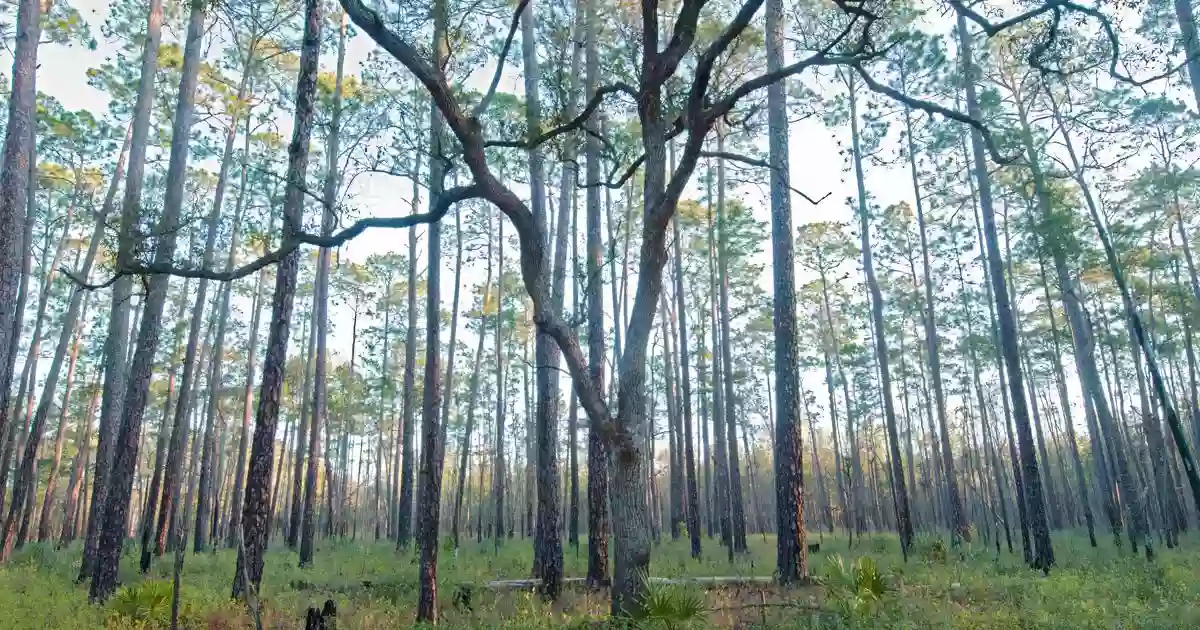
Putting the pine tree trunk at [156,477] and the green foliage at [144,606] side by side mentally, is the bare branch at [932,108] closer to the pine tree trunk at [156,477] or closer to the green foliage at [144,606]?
the green foliage at [144,606]

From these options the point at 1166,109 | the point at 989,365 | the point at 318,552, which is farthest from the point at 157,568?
the point at 989,365

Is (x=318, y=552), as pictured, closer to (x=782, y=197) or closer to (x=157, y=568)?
(x=157, y=568)

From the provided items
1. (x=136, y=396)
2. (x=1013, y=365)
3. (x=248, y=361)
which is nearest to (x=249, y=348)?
(x=248, y=361)

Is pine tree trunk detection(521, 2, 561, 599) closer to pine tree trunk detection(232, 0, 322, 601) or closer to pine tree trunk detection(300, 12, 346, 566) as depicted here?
pine tree trunk detection(232, 0, 322, 601)

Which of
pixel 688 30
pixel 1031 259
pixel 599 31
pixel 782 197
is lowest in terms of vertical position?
pixel 688 30

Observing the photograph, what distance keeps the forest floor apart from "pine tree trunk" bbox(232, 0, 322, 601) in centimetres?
89

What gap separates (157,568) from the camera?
13.9 metres

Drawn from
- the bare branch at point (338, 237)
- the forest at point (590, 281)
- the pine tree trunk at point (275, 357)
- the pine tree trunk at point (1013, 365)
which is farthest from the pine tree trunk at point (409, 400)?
the pine tree trunk at point (1013, 365)

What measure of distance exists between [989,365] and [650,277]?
100 feet

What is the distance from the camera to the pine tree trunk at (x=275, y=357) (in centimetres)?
912

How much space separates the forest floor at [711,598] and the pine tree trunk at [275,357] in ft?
2.92

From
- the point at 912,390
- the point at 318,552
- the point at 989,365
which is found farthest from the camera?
the point at 912,390

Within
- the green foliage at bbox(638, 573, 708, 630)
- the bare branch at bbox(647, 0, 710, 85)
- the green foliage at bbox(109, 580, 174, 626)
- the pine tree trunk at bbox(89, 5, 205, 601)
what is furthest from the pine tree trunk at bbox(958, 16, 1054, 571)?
the pine tree trunk at bbox(89, 5, 205, 601)

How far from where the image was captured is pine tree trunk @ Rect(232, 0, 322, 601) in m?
9.12
